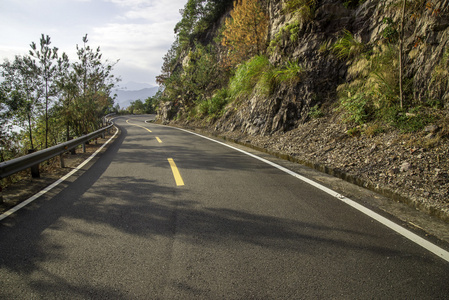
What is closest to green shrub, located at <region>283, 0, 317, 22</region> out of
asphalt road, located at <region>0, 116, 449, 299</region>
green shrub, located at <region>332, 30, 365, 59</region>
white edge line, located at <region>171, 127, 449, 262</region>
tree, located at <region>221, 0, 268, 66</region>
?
green shrub, located at <region>332, 30, 365, 59</region>

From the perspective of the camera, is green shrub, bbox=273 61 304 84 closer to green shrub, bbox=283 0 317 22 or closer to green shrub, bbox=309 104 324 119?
green shrub, bbox=309 104 324 119

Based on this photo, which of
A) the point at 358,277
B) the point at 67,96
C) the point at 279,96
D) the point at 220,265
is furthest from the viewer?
the point at 67,96

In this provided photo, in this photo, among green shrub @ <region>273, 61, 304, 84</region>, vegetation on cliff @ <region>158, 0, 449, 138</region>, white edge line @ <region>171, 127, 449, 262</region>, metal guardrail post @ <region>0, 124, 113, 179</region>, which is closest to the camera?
white edge line @ <region>171, 127, 449, 262</region>

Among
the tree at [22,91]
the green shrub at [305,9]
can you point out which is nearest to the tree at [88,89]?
the tree at [22,91]

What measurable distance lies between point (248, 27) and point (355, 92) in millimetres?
9023

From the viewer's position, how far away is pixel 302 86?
9289 mm

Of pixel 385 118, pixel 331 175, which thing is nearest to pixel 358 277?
pixel 331 175

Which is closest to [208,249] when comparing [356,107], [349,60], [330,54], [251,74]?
[356,107]

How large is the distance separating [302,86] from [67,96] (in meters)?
11.3

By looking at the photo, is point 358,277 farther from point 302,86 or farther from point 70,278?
point 302,86

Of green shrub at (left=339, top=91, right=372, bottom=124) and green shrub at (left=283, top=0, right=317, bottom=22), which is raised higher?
green shrub at (left=283, top=0, right=317, bottom=22)

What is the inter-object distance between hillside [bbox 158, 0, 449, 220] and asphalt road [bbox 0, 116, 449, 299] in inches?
59.4

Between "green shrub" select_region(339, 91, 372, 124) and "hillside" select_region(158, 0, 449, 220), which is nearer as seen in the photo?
"hillside" select_region(158, 0, 449, 220)

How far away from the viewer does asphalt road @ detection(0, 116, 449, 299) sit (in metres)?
2.09
